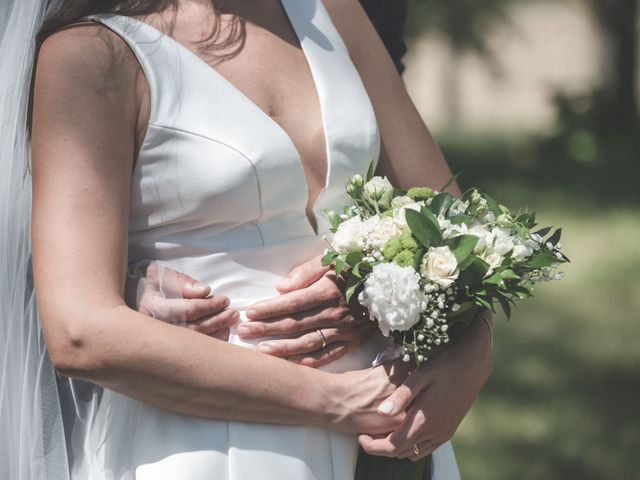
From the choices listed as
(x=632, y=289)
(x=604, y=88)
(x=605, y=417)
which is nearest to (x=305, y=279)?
(x=605, y=417)

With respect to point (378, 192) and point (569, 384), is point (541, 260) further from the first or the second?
point (569, 384)

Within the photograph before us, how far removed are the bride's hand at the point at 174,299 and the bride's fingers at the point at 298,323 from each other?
0.20 feet

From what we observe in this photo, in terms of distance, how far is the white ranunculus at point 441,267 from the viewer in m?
2.29

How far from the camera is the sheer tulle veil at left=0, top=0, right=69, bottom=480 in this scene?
240 centimetres

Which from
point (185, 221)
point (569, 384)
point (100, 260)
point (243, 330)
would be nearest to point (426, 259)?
point (243, 330)

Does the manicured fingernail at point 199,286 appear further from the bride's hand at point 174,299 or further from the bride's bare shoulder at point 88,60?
the bride's bare shoulder at point 88,60

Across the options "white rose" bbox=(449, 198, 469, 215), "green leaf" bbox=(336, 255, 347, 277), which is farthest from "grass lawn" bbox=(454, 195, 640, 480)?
"green leaf" bbox=(336, 255, 347, 277)

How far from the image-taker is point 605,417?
19.8ft

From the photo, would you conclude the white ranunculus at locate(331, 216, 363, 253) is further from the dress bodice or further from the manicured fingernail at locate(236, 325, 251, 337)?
the manicured fingernail at locate(236, 325, 251, 337)

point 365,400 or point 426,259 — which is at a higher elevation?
point 426,259

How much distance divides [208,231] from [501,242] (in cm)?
70

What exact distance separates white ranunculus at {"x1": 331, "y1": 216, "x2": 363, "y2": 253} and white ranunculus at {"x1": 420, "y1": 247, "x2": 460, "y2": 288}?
167 mm

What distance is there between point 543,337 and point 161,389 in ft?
18.2

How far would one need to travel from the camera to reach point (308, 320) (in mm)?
2506
